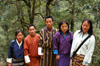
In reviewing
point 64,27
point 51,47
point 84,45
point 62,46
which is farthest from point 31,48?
point 84,45

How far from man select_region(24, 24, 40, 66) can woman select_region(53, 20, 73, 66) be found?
59 centimetres

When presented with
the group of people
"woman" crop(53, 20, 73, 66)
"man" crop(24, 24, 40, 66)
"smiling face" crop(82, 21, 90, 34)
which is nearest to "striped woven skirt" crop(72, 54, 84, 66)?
the group of people

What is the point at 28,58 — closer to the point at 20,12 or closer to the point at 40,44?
the point at 40,44

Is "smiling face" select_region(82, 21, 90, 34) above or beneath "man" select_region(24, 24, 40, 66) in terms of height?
above

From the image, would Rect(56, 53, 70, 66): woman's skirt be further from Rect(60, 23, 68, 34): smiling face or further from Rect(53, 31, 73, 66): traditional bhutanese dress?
Rect(60, 23, 68, 34): smiling face

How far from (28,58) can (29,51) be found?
203 mm

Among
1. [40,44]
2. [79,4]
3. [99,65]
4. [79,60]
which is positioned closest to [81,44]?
[79,60]

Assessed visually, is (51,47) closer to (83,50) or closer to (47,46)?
(47,46)

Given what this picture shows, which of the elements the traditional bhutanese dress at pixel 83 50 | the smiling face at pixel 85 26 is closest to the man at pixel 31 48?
the traditional bhutanese dress at pixel 83 50

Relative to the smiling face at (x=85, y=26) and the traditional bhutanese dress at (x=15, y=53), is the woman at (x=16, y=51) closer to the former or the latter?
the traditional bhutanese dress at (x=15, y=53)

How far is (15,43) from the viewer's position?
296 centimetres

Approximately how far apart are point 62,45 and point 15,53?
1186 mm

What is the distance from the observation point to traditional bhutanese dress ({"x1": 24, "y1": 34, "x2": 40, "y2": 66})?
118 inches

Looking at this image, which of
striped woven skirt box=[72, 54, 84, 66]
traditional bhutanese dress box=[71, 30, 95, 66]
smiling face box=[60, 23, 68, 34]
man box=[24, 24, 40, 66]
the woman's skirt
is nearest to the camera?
traditional bhutanese dress box=[71, 30, 95, 66]
